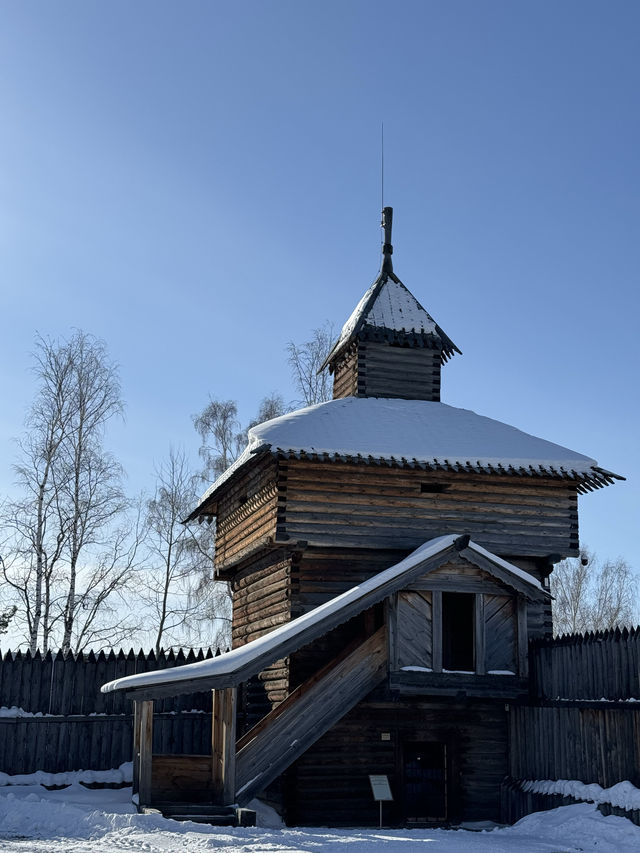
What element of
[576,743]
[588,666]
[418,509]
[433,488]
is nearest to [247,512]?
[418,509]

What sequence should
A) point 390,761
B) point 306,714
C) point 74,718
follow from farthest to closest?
point 74,718
point 390,761
point 306,714

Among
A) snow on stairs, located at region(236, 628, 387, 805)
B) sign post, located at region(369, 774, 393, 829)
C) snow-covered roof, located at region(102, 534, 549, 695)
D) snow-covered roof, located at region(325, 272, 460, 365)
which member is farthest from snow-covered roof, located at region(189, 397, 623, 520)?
sign post, located at region(369, 774, 393, 829)

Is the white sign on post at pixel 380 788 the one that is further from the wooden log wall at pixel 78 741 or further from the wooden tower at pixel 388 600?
the wooden log wall at pixel 78 741

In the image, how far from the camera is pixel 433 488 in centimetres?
2272

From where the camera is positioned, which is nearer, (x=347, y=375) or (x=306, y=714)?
(x=306, y=714)

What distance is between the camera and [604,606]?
5353cm

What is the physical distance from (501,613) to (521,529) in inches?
114

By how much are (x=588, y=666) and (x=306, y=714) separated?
5.12 m

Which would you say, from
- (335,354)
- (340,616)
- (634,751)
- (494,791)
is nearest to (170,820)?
(340,616)

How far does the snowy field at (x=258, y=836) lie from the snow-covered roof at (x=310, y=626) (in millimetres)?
2227

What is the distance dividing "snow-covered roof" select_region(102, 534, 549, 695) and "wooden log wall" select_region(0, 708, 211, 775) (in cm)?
352

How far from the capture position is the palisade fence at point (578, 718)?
1627 cm

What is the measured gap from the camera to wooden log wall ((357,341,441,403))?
27.0m

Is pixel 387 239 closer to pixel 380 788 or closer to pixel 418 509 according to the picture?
pixel 418 509
